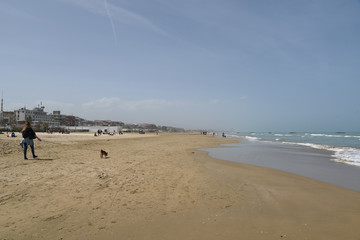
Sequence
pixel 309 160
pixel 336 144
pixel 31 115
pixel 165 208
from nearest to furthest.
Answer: pixel 165 208
pixel 309 160
pixel 336 144
pixel 31 115

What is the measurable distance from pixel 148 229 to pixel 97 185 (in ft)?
10.5

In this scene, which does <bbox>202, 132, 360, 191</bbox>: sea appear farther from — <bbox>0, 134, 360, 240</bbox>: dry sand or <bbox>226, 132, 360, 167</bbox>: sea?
<bbox>0, 134, 360, 240</bbox>: dry sand

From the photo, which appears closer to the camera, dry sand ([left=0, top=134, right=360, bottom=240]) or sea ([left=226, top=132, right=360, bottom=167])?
dry sand ([left=0, top=134, right=360, bottom=240])

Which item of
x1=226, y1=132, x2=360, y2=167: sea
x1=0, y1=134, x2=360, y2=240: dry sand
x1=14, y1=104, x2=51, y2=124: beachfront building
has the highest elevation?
x1=14, y1=104, x2=51, y2=124: beachfront building

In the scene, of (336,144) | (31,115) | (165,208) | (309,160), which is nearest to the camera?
(165,208)

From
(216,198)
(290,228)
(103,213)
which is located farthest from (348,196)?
(103,213)

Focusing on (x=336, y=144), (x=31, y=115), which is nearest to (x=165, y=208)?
(x=336, y=144)

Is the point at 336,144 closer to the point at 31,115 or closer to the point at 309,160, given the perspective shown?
the point at 309,160

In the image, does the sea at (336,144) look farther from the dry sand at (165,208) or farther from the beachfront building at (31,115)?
the beachfront building at (31,115)

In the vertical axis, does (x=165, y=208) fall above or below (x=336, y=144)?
above

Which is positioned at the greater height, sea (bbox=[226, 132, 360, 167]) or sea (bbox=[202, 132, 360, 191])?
sea (bbox=[202, 132, 360, 191])

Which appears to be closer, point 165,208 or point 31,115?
point 165,208

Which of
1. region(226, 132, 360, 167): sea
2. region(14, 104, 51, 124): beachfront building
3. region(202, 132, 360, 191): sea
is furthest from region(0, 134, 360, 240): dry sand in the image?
region(14, 104, 51, 124): beachfront building

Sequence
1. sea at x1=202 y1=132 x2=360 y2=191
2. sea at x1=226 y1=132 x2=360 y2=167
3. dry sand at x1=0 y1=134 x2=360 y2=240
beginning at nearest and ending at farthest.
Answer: dry sand at x1=0 y1=134 x2=360 y2=240, sea at x1=202 y1=132 x2=360 y2=191, sea at x1=226 y1=132 x2=360 y2=167
